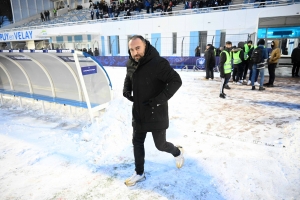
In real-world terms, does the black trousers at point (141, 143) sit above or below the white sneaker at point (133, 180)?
above

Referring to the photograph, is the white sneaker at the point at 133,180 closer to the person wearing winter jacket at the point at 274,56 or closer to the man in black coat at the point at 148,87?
the man in black coat at the point at 148,87

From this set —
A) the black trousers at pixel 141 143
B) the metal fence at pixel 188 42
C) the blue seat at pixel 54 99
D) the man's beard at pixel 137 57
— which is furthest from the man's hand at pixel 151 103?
the metal fence at pixel 188 42

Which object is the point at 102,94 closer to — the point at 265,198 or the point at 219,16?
the point at 265,198

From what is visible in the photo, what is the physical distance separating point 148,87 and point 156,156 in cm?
147

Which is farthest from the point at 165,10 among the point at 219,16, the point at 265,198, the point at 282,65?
the point at 265,198

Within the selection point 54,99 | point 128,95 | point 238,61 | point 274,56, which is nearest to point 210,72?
point 238,61

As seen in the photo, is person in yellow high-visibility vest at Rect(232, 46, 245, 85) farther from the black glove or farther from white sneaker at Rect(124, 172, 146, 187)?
white sneaker at Rect(124, 172, 146, 187)

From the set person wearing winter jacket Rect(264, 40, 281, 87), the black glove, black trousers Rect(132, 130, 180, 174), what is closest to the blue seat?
the black glove

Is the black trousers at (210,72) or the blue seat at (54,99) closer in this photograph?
the blue seat at (54,99)

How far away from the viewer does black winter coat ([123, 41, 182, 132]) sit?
2230mm

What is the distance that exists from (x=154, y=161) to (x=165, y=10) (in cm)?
1965

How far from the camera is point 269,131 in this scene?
160 inches

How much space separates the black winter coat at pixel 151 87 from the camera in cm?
223

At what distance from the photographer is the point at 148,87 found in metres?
2.29
